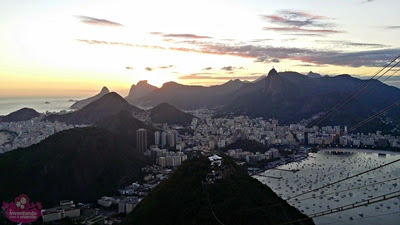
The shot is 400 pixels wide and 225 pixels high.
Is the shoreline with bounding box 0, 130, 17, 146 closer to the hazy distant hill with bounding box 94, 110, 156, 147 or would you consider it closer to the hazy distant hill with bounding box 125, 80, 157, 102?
the hazy distant hill with bounding box 94, 110, 156, 147

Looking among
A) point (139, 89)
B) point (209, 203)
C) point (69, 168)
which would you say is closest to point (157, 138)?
point (69, 168)

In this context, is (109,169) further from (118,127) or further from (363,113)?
(363,113)

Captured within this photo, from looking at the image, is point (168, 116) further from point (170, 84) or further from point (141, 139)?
point (170, 84)

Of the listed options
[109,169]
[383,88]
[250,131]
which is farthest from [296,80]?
[109,169]

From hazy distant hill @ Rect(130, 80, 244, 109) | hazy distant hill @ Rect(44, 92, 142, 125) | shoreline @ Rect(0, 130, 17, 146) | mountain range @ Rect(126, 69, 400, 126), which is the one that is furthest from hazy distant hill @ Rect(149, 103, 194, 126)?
hazy distant hill @ Rect(130, 80, 244, 109)

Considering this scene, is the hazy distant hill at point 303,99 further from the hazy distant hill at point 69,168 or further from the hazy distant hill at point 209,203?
the hazy distant hill at point 209,203
